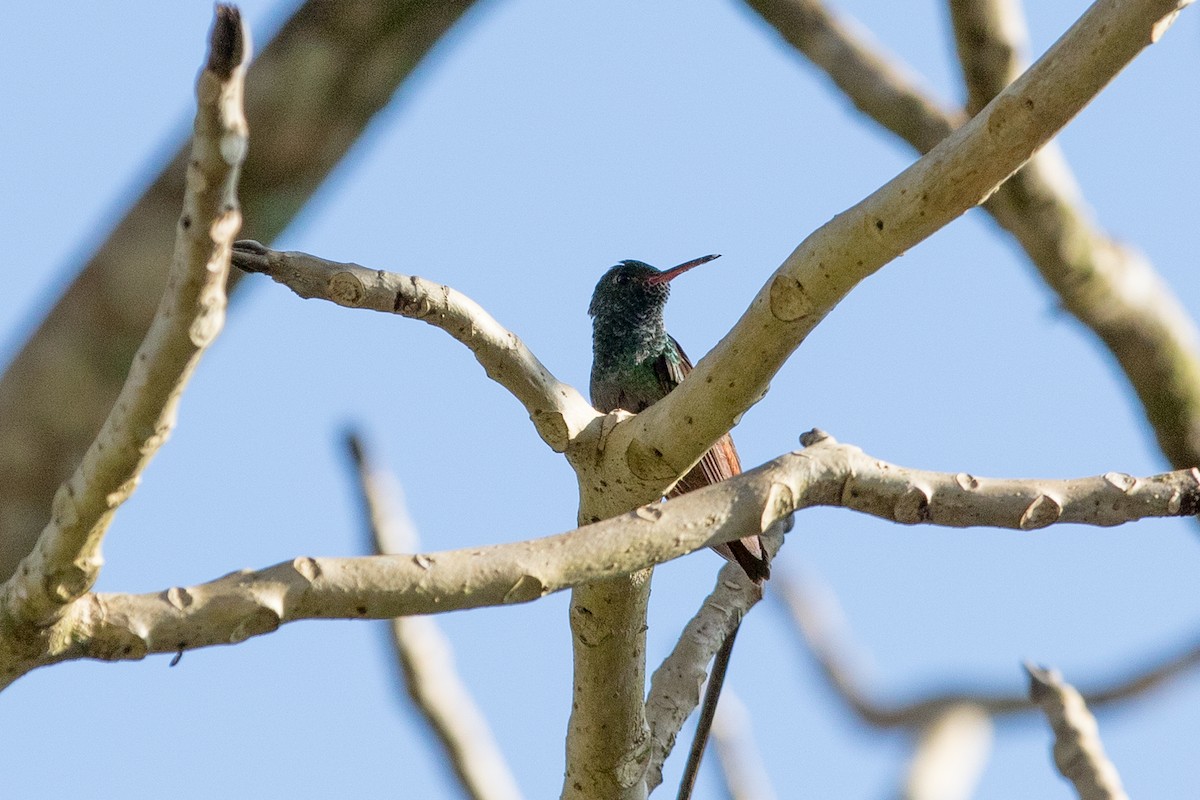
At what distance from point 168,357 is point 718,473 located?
2.99 metres

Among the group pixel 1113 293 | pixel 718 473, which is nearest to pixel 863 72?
pixel 1113 293

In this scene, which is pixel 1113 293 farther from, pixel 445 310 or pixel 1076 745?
pixel 445 310

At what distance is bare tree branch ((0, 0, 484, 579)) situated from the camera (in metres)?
2.60

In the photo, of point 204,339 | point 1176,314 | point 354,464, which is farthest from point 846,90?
point 204,339

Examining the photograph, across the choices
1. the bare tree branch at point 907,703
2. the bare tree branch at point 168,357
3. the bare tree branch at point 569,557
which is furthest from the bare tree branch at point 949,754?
the bare tree branch at point 168,357

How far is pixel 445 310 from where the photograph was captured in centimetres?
312

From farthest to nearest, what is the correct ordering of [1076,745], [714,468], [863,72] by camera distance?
1. [863,72]
2. [714,468]
3. [1076,745]

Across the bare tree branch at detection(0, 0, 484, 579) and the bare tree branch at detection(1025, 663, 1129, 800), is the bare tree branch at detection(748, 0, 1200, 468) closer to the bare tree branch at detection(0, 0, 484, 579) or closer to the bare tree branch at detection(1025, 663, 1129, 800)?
the bare tree branch at detection(1025, 663, 1129, 800)

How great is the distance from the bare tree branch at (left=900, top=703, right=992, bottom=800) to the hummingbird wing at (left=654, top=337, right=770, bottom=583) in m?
1.72

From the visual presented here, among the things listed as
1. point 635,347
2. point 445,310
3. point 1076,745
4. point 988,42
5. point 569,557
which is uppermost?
point 988,42

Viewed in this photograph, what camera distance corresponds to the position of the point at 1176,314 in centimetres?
572

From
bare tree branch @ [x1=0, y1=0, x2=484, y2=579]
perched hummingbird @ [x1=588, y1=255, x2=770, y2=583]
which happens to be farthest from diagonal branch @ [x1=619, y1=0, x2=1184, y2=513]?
perched hummingbird @ [x1=588, y1=255, x2=770, y2=583]

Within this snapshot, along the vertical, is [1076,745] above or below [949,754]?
below

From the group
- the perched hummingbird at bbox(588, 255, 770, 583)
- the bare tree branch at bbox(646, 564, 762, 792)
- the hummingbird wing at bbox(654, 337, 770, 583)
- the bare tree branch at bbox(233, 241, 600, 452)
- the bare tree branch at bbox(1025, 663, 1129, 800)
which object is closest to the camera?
the bare tree branch at bbox(233, 241, 600, 452)
